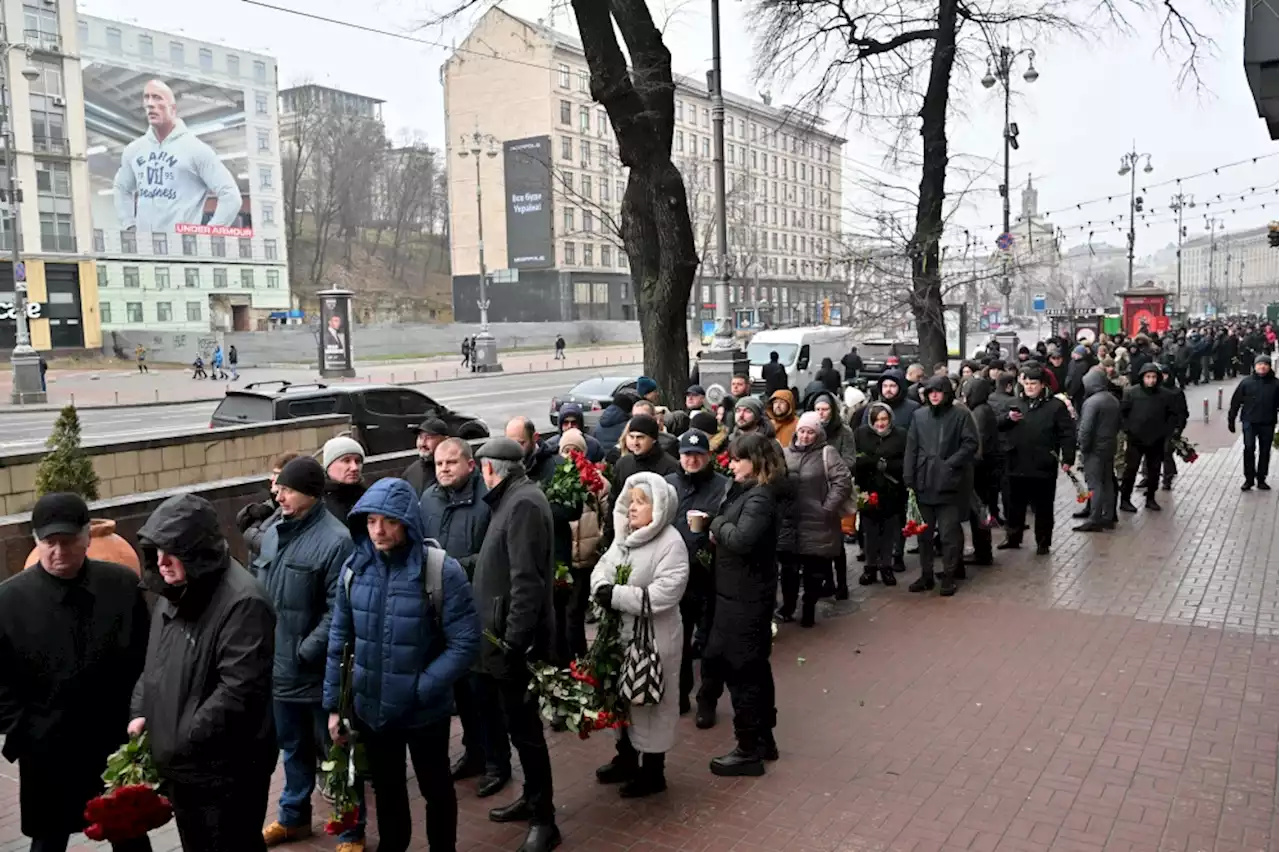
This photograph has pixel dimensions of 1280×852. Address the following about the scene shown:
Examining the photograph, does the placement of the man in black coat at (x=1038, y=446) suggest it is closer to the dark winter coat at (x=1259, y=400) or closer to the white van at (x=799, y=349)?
the dark winter coat at (x=1259, y=400)

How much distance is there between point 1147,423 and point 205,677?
1195 cm

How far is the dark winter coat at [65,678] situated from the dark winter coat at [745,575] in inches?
110

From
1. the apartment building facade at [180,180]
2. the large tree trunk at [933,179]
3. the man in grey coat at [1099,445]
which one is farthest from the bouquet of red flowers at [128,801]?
the apartment building facade at [180,180]

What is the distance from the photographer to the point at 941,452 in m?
9.18

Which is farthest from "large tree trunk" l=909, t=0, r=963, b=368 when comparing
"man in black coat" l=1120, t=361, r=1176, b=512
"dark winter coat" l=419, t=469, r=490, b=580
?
"dark winter coat" l=419, t=469, r=490, b=580

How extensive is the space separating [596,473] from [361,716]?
7.55 feet

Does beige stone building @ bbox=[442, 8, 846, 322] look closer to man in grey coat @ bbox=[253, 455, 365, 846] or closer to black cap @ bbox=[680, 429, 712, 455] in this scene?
black cap @ bbox=[680, 429, 712, 455]

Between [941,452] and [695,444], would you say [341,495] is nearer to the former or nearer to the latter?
[695,444]

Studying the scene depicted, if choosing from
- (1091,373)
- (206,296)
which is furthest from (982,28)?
(206,296)

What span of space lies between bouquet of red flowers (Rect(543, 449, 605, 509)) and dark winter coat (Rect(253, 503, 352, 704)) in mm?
1429

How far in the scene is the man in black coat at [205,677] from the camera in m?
3.54

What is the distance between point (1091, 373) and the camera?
474 inches

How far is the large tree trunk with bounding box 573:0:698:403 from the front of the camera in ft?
37.4

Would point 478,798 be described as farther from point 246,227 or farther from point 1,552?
point 246,227
